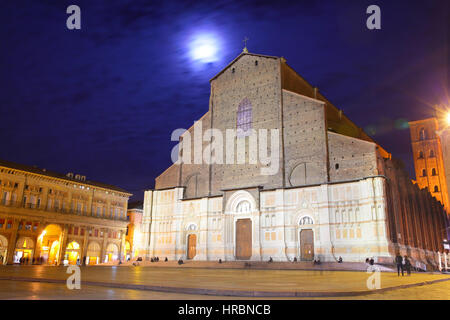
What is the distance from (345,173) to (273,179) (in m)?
5.90

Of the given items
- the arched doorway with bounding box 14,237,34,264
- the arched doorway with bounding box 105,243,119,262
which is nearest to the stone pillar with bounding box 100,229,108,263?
the arched doorway with bounding box 105,243,119,262

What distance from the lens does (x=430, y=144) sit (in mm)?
62719

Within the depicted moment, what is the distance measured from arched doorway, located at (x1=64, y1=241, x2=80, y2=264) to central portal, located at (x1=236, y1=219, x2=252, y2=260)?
22.6 m

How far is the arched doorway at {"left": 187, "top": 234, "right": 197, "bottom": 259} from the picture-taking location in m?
32.8

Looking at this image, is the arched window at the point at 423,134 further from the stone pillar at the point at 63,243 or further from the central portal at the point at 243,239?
the stone pillar at the point at 63,243

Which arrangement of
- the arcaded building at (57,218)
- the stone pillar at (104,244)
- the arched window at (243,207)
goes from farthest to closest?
the stone pillar at (104,244) < the arcaded building at (57,218) < the arched window at (243,207)

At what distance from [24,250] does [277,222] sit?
27267mm

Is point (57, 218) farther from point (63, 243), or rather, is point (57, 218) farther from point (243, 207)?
point (243, 207)

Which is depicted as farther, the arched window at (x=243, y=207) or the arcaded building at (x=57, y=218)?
the arcaded building at (x=57, y=218)

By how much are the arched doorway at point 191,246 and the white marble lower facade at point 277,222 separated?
9 centimetres

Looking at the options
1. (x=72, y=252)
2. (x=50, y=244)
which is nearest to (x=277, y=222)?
(x=72, y=252)

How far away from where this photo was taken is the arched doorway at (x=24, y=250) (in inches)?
1439

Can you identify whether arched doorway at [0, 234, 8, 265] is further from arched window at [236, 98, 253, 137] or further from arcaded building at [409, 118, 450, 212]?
arcaded building at [409, 118, 450, 212]

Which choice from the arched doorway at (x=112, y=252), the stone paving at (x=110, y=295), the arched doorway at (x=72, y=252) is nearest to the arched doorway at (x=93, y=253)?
the arched doorway at (x=112, y=252)
